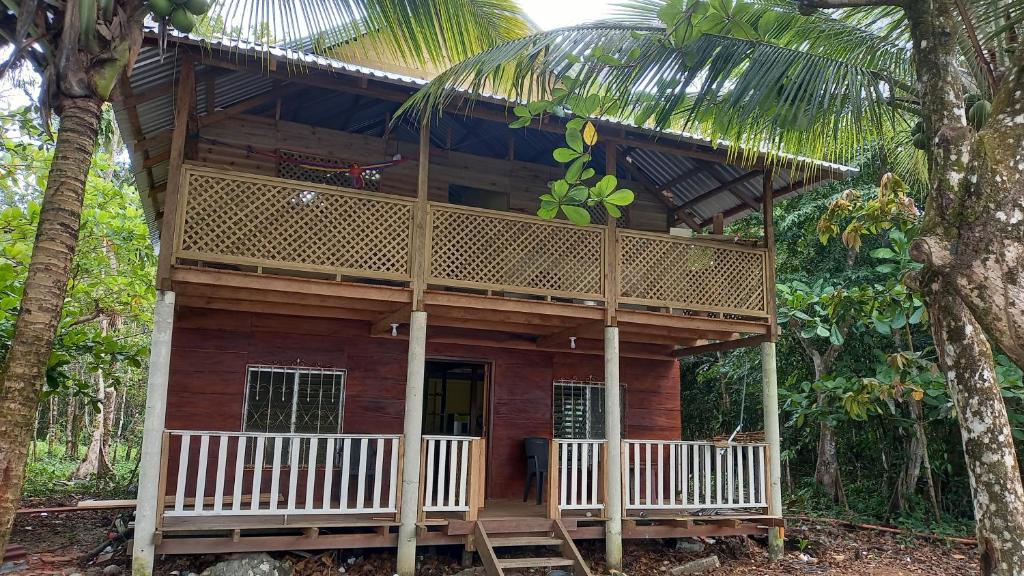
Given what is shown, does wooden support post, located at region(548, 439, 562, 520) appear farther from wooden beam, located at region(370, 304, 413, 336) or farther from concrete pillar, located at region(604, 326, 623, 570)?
wooden beam, located at region(370, 304, 413, 336)

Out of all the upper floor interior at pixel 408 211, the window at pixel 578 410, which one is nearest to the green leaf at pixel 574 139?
the upper floor interior at pixel 408 211

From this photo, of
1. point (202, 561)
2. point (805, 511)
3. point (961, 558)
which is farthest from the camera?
point (805, 511)

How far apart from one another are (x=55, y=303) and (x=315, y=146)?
5998 mm

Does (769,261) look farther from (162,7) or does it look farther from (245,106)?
(162,7)

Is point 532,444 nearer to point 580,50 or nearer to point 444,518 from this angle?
point 444,518

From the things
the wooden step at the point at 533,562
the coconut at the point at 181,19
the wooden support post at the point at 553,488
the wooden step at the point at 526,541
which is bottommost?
the wooden step at the point at 533,562

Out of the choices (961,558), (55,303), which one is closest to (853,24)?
(55,303)

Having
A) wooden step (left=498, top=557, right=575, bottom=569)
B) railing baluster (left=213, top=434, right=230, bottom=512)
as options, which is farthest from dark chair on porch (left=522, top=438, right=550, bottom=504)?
railing baluster (left=213, top=434, right=230, bottom=512)

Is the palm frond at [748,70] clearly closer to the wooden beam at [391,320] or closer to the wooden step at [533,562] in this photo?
the wooden beam at [391,320]

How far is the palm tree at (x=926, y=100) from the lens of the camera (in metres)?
3.42

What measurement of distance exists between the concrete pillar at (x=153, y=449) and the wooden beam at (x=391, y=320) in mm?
2398

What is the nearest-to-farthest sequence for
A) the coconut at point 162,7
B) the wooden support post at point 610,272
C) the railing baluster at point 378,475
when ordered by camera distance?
the coconut at point 162,7 → the railing baluster at point 378,475 → the wooden support post at point 610,272

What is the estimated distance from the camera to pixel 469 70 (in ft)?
18.3

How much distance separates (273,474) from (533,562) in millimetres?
2780
